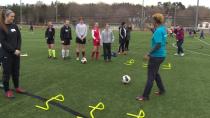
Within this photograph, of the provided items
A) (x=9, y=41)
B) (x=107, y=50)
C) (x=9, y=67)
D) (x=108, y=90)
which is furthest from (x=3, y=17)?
(x=107, y=50)

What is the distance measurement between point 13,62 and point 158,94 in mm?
3758

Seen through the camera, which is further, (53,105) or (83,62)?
(83,62)

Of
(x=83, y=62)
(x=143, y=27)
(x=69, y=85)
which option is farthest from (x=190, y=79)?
(x=143, y=27)

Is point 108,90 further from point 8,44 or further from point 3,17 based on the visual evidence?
point 3,17

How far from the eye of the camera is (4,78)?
24.6 ft

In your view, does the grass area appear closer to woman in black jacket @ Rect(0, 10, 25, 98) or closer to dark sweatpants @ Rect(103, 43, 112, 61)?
woman in black jacket @ Rect(0, 10, 25, 98)

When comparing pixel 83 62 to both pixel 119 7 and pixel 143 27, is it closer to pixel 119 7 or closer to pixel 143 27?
pixel 143 27

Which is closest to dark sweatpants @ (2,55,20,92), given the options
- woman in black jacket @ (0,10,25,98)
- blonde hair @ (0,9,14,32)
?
woman in black jacket @ (0,10,25,98)

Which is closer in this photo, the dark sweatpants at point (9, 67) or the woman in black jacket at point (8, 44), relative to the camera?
the woman in black jacket at point (8, 44)

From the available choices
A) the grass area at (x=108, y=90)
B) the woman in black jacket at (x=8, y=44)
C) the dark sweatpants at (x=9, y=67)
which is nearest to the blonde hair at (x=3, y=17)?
the woman in black jacket at (x=8, y=44)

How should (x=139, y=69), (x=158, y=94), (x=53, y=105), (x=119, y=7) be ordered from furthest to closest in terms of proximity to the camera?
(x=119, y=7), (x=139, y=69), (x=158, y=94), (x=53, y=105)

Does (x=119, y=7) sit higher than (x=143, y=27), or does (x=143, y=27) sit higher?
(x=119, y=7)

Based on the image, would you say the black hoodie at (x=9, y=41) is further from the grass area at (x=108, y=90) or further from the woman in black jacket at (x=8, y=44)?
the grass area at (x=108, y=90)

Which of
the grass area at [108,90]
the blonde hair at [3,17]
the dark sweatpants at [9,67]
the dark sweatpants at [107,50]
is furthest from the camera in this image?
the dark sweatpants at [107,50]
